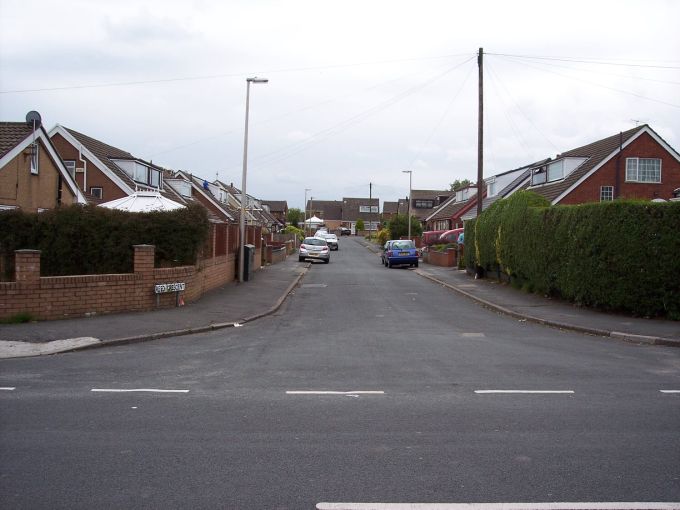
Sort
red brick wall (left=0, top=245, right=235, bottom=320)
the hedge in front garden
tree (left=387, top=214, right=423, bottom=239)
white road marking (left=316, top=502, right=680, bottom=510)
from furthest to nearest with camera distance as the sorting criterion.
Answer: tree (left=387, top=214, right=423, bottom=239) < the hedge in front garden < red brick wall (left=0, top=245, right=235, bottom=320) < white road marking (left=316, top=502, right=680, bottom=510)

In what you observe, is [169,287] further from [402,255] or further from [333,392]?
[402,255]

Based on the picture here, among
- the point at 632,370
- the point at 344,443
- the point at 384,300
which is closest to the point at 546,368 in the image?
the point at 632,370

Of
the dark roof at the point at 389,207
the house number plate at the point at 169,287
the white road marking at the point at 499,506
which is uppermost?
the dark roof at the point at 389,207

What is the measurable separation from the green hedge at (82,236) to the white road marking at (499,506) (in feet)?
40.8

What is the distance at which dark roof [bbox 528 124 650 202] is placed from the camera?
116 feet

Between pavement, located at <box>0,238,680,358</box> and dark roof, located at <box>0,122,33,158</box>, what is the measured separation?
26.3 ft

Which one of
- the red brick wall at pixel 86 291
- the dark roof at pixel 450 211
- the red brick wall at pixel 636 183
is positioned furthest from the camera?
the dark roof at pixel 450 211

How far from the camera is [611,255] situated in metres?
15.6

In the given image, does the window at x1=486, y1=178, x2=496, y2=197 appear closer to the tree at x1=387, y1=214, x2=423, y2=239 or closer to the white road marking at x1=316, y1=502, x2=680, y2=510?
the tree at x1=387, y1=214, x2=423, y2=239

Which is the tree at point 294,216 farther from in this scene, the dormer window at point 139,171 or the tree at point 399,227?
the dormer window at point 139,171

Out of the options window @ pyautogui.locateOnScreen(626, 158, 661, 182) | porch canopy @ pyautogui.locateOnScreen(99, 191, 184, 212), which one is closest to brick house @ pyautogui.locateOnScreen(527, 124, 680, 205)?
window @ pyautogui.locateOnScreen(626, 158, 661, 182)

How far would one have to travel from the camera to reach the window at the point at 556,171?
38.0 metres

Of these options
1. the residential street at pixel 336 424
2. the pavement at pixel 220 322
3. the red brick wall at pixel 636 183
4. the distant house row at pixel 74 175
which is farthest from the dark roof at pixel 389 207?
the residential street at pixel 336 424

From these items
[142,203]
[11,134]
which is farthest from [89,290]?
[11,134]
